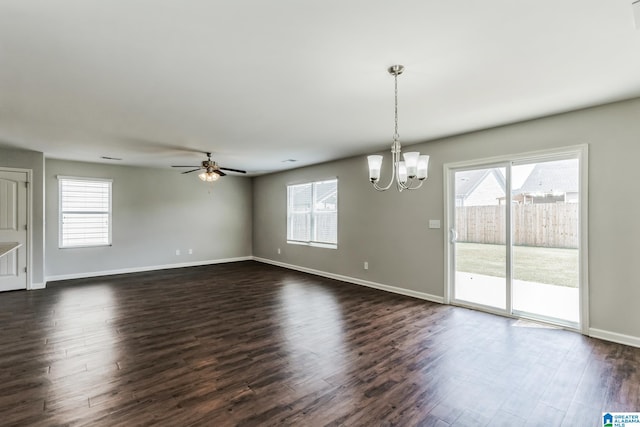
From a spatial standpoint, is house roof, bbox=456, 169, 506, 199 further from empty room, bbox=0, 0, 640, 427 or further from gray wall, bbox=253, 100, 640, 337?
gray wall, bbox=253, 100, 640, 337

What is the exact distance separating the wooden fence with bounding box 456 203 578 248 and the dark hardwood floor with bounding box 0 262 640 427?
3.31ft

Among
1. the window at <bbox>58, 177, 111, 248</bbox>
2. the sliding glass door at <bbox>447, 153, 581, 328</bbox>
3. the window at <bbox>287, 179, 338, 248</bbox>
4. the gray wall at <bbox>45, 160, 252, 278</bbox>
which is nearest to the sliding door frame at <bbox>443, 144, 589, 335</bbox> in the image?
the sliding glass door at <bbox>447, 153, 581, 328</bbox>

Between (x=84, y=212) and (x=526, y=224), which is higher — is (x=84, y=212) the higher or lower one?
the higher one

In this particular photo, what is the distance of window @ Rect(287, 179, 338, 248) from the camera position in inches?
260

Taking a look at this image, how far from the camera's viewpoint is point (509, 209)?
402 cm

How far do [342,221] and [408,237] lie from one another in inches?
62.0

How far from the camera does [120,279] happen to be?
6.33m

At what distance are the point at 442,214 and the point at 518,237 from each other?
1.01 metres

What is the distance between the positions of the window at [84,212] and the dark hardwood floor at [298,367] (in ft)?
7.12

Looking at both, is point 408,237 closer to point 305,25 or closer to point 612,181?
point 612,181

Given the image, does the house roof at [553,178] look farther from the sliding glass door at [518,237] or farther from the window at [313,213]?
the window at [313,213]

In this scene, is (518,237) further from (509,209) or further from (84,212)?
(84,212)

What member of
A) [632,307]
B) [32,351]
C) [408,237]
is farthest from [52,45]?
[632,307]

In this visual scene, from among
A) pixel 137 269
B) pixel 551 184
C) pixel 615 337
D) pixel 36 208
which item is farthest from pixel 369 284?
pixel 36 208
